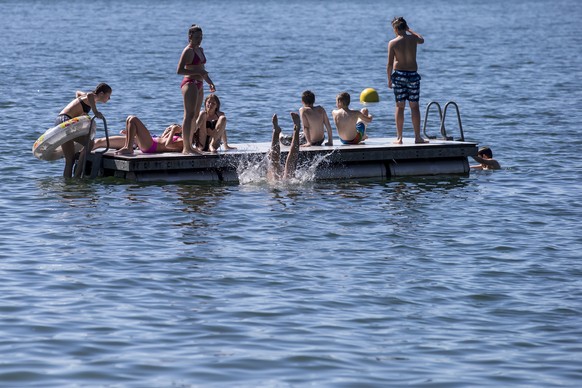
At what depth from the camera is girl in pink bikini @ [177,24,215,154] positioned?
17125mm

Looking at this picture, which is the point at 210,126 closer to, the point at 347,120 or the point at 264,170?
the point at 264,170

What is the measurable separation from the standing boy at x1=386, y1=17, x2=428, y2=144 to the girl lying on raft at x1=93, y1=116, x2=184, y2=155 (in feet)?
11.0

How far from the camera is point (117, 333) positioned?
10578 mm

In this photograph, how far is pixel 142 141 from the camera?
1772 cm

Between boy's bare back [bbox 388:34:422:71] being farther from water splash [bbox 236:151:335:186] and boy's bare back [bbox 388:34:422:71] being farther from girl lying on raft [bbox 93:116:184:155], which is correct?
girl lying on raft [bbox 93:116:184:155]

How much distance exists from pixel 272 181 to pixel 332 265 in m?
4.90

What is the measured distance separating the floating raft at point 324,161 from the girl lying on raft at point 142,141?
136mm

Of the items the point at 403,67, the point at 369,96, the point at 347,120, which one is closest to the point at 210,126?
the point at 347,120

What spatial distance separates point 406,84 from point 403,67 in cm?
29

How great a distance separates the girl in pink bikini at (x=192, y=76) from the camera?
56.2 feet

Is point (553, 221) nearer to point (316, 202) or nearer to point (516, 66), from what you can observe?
point (316, 202)

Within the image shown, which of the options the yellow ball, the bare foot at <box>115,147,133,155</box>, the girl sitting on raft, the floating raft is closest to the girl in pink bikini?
the girl sitting on raft

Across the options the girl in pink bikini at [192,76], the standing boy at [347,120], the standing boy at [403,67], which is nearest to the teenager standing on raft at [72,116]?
the girl in pink bikini at [192,76]

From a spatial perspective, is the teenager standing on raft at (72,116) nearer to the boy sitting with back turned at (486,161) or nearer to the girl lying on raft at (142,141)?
the girl lying on raft at (142,141)
